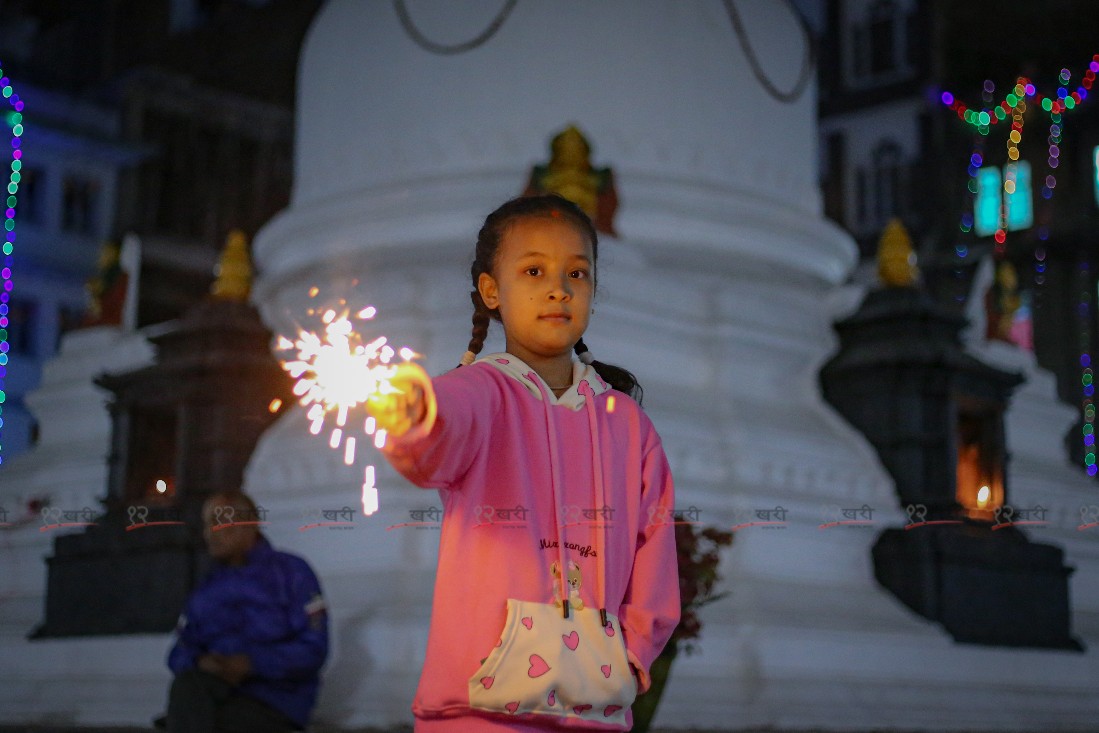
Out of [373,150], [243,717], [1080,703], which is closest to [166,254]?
[373,150]

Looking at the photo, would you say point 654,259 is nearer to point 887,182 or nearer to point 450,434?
point 450,434

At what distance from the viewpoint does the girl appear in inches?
103

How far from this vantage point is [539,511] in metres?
2.78

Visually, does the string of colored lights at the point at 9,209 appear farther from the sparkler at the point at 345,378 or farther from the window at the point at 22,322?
the sparkler at the point at 345,378

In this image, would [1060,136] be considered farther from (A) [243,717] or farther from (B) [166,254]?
(A) [243,717]

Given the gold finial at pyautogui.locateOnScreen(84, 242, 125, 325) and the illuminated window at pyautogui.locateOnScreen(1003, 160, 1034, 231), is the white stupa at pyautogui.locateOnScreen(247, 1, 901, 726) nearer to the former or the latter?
the gold finial at pyautogui.locateOnScreen(84, 242, 125, 325)

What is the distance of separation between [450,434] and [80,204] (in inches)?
→ 895

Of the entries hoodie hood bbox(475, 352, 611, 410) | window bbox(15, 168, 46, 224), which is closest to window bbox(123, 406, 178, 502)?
hoodie hood bbox(475, 352, 611, 410)

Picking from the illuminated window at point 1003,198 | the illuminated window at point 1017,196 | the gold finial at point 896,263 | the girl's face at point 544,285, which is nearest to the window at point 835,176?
the illuminated window at point 1003,198

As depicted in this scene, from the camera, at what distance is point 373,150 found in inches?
488

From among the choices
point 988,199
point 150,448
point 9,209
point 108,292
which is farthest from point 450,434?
point 988,199

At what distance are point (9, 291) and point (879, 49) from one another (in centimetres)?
1386

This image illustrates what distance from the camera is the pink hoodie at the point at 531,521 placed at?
2662 mm

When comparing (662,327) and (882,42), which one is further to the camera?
(882,42)
